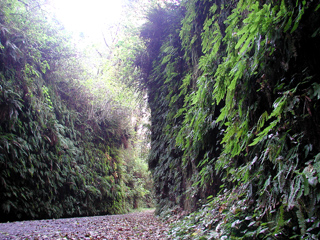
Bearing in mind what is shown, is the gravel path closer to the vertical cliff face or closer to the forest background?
the forest background

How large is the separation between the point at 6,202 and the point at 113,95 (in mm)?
7508

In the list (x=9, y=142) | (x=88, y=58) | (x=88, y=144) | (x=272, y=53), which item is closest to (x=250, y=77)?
(x=272, y=53)

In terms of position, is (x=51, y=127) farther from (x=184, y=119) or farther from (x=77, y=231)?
(x=184, y=119)

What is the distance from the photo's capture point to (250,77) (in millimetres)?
2535

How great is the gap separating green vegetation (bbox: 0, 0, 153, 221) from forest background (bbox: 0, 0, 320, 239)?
0.17 feet

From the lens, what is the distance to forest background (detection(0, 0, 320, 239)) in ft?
6.49

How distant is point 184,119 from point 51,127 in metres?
5.27

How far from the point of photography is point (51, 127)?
8.17 m

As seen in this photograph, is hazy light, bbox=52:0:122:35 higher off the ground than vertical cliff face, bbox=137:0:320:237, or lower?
higher

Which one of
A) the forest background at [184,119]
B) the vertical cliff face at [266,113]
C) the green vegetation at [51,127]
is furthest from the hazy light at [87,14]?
the vertical cliff face at [266,113]

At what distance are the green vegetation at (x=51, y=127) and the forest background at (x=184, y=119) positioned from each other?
0.05 meters

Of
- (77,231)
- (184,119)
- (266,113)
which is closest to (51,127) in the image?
(77,231)

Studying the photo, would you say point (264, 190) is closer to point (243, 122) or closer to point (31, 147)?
point (243, 122)

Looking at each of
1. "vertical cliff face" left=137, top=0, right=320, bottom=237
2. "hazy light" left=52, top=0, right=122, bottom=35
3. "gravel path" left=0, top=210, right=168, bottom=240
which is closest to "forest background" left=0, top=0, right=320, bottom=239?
"vertical cliff face" left=137, top=0, right=320, bottom=237
